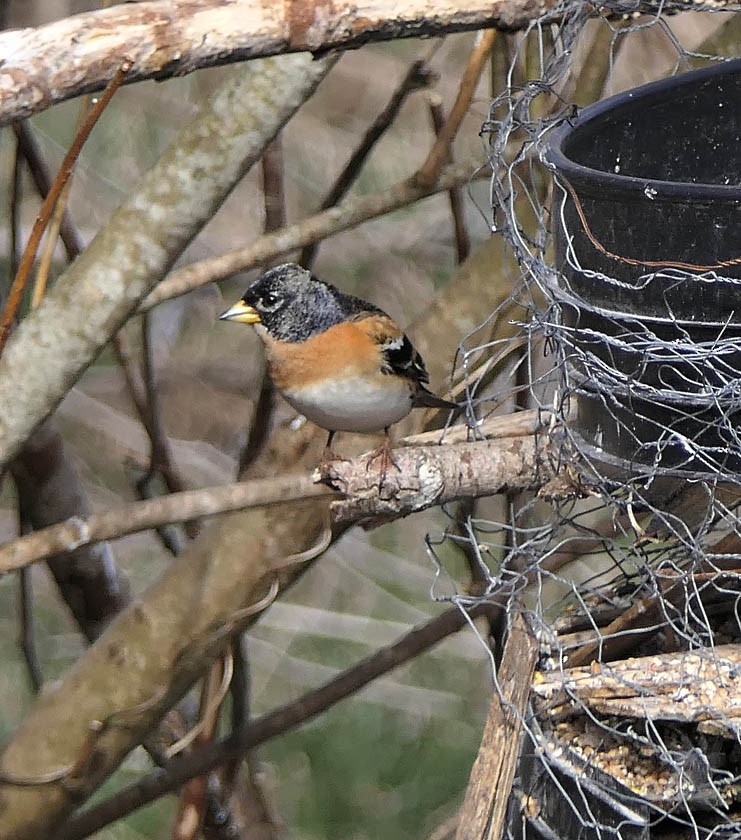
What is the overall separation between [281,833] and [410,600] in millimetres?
1594

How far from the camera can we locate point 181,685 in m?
2.22

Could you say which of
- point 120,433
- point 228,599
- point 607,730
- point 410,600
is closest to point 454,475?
point 607,730

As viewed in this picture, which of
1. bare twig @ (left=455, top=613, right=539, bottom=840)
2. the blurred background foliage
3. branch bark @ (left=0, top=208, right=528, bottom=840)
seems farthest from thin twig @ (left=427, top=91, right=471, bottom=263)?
the blurred background foliage

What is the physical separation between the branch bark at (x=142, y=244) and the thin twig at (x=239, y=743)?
2.79ft

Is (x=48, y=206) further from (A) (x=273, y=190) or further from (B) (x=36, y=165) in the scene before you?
(A) (x=273, y=190)

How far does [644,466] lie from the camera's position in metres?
1.23

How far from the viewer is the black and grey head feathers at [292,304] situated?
2385mm

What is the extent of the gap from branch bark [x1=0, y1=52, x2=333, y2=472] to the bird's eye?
0.53 metres

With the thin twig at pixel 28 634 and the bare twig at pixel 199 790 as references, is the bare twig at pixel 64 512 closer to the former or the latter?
the thin twig at pixel 28 634

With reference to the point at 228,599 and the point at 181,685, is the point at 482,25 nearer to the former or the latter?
the point at 228,599

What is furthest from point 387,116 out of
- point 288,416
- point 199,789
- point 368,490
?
point 288,416

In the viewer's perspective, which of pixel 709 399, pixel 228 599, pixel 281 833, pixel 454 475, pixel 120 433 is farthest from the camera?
pixel 120 433

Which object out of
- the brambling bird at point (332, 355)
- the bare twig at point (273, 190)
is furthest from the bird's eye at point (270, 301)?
the bare twig at point (273, 190)

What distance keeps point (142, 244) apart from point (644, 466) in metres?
0.93
